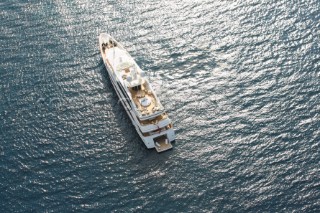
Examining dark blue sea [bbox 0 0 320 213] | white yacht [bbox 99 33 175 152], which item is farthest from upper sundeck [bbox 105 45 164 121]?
dark blue sea [bbox 0 0 320 213]

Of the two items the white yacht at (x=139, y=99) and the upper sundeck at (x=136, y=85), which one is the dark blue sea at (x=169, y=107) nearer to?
the white yacht at (x=139, y=99)

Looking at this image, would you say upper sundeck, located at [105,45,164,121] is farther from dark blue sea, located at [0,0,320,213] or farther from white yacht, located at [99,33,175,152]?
dark blue sea, located at [0,0,320,213]

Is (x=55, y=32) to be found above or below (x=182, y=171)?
above

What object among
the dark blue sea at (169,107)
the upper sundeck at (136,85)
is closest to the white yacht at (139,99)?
the upper sundeck at (136,85)

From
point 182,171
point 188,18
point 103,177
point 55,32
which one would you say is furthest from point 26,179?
point 188,18

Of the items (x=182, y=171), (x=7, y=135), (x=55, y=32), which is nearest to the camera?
(x=182, y=171)

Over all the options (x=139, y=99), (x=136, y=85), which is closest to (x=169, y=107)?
(x=139, y=99)

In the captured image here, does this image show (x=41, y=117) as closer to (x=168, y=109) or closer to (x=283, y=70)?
(x=168, y=109)

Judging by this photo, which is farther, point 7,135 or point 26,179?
point 7,135
